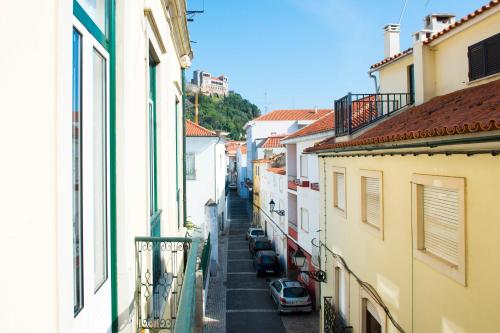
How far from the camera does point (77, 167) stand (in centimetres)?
323

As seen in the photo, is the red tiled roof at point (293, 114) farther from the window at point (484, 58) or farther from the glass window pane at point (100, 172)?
the glass window pane at point (100, 172)

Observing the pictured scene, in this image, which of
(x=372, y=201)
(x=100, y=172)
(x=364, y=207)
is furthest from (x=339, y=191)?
(x=100, y=172)

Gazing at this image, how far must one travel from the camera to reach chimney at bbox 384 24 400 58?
15.9m

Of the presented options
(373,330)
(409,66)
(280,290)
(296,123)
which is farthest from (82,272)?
(296,123)

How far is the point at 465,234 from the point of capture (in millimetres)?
5355

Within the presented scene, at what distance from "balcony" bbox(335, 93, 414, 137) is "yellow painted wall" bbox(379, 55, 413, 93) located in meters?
0.57

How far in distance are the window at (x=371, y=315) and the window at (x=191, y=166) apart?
58.4 ft

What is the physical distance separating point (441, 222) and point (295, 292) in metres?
12.5

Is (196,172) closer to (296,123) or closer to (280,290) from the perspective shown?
(280,290)

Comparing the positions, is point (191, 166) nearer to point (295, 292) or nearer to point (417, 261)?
point (295, 292)

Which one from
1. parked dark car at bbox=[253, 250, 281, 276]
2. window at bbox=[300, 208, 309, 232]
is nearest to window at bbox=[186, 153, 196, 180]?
parked dark car at bbox=[253, 250, 281, 276]

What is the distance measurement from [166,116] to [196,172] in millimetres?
18346

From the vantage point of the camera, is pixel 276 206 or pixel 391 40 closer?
pixel 391 40

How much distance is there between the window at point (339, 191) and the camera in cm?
1114
